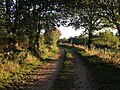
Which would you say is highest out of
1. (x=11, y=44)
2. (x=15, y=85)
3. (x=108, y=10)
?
(x=108, y=10)

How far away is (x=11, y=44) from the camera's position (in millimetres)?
34875

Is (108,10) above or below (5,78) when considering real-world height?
above

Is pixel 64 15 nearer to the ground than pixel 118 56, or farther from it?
farther from it

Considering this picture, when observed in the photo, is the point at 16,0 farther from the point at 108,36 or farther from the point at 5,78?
the point at 5,78

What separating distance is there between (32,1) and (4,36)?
11.4 metres

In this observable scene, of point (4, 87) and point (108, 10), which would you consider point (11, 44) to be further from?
point (4, 87)

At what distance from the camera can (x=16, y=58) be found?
28.1 meters

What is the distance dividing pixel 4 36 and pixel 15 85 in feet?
41.1

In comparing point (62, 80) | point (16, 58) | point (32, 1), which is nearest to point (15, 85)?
point (62, 80)

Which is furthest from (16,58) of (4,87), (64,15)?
(64,15)

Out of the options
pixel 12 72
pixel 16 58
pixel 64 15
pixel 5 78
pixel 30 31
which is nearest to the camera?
pixel 5 78

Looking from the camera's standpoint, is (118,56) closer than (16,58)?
No

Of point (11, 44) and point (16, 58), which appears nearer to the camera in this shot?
point (16, 58)

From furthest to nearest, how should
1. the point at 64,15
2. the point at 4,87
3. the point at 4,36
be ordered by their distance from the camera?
the point at 64,15, the point at 4,36, the point at 4,87
